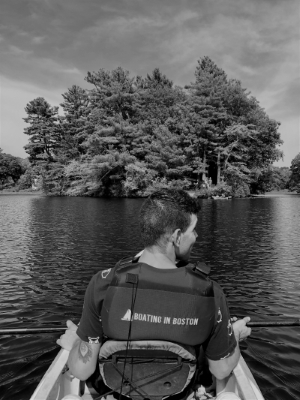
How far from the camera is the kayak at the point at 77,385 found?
9.41 ft

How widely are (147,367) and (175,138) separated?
44.4 meters

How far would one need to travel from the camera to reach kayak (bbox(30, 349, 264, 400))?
2869 millimetres

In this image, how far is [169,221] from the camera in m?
2.41

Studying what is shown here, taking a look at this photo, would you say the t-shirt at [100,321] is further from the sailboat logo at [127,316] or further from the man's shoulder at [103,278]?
the sailboat logo at [127,316]

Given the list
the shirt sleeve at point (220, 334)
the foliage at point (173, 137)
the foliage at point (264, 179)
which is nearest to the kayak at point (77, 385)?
the shirt sleeve at point (220, 334)

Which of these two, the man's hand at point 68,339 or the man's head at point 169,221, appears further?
the man's hand at point 68,339

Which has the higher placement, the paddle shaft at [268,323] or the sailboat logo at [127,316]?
the sailboat logo at [127,316]

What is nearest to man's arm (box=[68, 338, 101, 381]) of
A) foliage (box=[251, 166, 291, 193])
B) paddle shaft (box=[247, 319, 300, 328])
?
paddle shaft (box=[247, 319, 300, 328])

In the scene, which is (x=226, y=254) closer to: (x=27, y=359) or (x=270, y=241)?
(x=270, y=241)

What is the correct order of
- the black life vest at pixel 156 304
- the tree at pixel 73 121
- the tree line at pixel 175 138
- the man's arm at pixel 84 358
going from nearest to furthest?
the black life vest at pixel 156 304 < the man's arm at pixel 84 358 < the tree line at pixel 175 138 < the tree at pixel 73 121

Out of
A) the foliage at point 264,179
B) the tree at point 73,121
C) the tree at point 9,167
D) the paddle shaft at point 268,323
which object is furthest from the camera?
the tree at point 9,167

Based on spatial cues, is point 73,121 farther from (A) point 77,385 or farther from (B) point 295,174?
(A) point 77,385

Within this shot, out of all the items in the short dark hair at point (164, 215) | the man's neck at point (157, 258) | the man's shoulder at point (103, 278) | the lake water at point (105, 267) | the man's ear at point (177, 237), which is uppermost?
the short dark hair at point (164, 215)

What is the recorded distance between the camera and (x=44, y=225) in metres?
19.6
